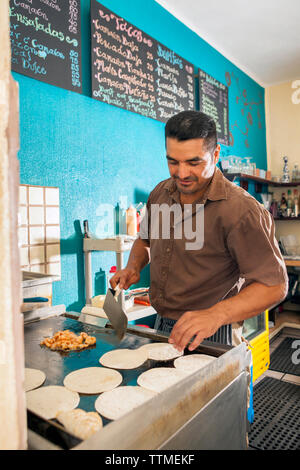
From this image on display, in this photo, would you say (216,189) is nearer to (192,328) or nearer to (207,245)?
(207,245)

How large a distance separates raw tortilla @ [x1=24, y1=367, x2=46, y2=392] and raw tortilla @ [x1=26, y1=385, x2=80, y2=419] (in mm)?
25

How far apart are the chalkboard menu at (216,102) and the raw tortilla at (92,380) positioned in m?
3.25

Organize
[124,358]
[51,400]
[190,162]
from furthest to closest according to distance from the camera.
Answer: [190,162] < [124,358] < [51,400]

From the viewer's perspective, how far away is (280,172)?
5512 millimetres

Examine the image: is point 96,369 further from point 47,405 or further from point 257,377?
point 257,377

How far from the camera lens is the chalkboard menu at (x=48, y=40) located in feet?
6.33

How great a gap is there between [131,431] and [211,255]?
93 centimetres

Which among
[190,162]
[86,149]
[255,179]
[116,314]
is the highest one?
[255,179]

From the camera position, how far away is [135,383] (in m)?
1.09

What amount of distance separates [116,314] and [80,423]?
27.2 inches

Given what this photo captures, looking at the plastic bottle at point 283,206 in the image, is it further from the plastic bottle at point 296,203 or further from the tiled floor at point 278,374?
the tiled floor at point 278,374

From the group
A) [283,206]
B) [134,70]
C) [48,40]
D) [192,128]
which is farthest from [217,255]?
[283,206]

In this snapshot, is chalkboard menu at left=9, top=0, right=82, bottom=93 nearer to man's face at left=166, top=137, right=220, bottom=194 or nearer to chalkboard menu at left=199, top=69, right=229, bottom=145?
man's face at left=166, top=137, right=220, bottom=194
